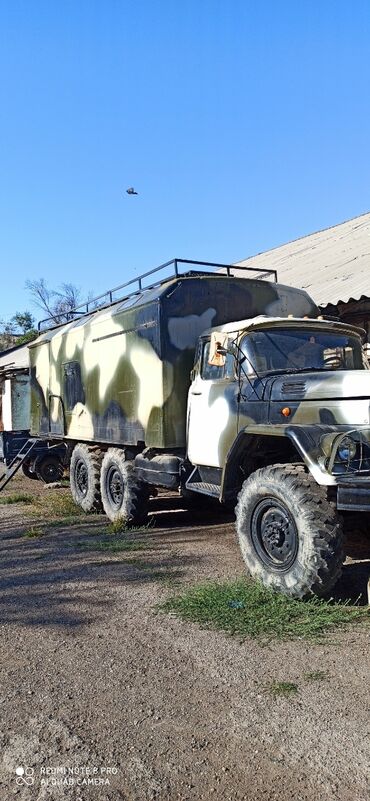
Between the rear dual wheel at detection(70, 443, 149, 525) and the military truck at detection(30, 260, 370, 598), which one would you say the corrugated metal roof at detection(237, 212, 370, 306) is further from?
the rear dual wheel at detection(70, 443, 149, 525)

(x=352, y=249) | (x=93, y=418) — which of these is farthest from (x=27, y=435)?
(x=352, y=249)

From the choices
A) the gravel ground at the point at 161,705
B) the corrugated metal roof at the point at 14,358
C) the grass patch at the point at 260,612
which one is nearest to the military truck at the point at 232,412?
the grass patch at the point at 260,612

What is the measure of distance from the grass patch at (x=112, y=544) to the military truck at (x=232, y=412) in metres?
0.71

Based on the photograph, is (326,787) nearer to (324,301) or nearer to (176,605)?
(176,605)

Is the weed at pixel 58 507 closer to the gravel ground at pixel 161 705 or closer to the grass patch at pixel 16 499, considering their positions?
the grass patch at pixel 16 499

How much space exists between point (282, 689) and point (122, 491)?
5.20m

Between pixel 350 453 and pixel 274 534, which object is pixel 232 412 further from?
pixel 350 453

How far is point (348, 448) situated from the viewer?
15.7ft

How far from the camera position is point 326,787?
2.72 metres

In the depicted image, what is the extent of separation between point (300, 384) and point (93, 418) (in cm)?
484

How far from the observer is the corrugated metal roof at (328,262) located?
10.8 metres

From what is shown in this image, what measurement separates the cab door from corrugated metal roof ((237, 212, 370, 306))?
378cm

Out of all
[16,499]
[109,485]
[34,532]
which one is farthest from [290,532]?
[16,499]

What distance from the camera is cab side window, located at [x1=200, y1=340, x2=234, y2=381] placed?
21.4ft
